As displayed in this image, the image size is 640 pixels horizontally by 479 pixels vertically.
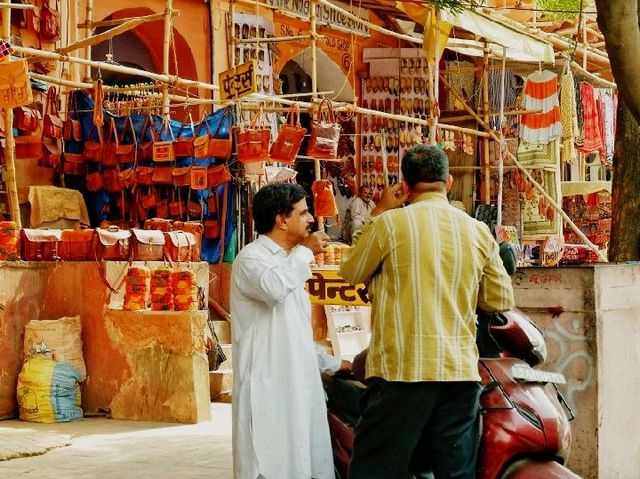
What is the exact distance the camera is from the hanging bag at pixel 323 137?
11453mm

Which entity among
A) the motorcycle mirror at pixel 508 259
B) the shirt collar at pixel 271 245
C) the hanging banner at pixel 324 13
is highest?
the hanging banner at pixel 324 13

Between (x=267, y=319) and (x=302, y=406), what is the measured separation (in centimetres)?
37

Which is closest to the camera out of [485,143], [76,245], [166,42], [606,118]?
[76,245]

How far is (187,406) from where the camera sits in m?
8.05

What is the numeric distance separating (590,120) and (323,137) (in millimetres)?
6710

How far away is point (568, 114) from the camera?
15930mm

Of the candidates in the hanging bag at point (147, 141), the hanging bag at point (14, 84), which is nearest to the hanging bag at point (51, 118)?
the hanging bag at point (147, 141)

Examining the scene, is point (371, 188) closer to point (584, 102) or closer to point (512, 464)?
point (584, 102)

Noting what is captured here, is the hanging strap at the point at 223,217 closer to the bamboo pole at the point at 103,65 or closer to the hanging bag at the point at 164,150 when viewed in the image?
the hanging bag at the point at 164,150

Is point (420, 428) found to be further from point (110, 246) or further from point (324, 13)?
point (324, 13)

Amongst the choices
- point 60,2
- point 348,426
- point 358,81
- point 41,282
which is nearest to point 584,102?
point 358,81

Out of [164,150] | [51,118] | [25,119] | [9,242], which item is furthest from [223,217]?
[9,242]

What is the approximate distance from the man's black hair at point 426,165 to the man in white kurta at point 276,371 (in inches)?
22.3

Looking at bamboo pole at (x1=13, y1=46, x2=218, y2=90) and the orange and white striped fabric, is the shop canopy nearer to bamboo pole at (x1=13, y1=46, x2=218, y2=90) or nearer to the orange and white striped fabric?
the orange and white striped fabric
